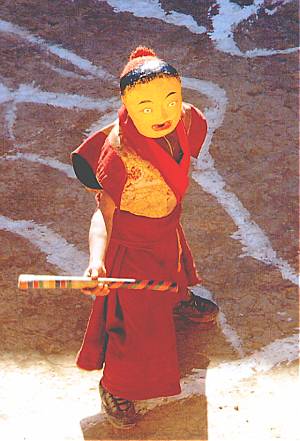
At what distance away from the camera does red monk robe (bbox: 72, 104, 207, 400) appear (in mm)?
3559

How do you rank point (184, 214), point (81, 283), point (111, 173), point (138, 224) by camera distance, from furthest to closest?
point (184, 214) → point (138, 224) → point (111, 173) → point (81, 283)

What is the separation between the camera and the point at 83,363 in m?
3.98

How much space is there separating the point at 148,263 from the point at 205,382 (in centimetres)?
76

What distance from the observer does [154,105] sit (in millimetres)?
3389

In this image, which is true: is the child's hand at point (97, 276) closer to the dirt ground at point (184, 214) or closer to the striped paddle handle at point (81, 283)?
the striped paddle handle at point (81, 283)

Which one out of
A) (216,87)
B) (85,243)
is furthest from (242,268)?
(216,87)

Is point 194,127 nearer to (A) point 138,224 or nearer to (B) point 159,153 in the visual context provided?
(B) point 159,153

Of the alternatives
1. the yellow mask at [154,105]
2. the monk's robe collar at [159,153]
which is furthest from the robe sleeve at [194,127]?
the yellow mask at [154,105]

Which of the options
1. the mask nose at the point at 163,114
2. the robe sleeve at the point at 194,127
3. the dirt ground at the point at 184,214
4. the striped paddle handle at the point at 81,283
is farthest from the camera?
the dirt ground at the point at 184,214

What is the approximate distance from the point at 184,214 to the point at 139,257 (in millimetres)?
1552

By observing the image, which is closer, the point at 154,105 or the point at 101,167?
the point at 154,105

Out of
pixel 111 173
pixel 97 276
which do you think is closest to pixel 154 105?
pixel 111 173

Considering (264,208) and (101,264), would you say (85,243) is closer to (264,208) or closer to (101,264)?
(264,208)

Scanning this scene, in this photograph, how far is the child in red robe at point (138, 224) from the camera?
11.3ft
